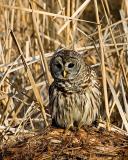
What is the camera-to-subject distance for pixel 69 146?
13.4ft

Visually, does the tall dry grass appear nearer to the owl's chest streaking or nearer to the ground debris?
the owl's chest streaking

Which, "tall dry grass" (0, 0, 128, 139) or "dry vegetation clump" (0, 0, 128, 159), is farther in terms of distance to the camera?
"tall dry grass" (0, 0, 128, 139)

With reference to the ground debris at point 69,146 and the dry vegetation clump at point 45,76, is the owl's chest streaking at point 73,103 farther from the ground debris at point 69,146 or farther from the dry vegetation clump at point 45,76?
the ground debris at point 69,146

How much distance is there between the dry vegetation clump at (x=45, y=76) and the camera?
4.14 meters

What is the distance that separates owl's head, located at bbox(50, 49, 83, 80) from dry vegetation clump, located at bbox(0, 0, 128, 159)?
0.13 meters

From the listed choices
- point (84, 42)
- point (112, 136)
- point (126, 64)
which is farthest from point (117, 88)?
point (112, 136)

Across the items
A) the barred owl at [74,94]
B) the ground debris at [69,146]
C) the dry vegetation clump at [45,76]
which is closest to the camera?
the ground debris at [69,146]

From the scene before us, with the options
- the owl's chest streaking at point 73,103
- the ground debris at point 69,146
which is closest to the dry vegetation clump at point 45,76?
the ground debris at point 69,146

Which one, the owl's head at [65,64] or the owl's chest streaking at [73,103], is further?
the owl's chest streaking at [73,103]

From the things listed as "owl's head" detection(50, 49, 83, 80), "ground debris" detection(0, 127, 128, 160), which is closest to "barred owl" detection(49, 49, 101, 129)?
"owl's head" detection(50, 49, 83, 80)

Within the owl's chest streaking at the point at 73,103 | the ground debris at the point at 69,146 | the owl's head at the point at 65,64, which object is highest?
the owl's head at the point at 65,64

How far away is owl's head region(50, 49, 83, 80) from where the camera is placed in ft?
14.4

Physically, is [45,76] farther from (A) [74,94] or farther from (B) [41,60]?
(A) [74,94]

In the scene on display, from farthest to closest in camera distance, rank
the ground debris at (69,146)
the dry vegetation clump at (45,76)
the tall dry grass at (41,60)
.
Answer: the tall dry grass at (41,60)
the dry vegetation clump at (45,76)
the ground debris at (69,146)
